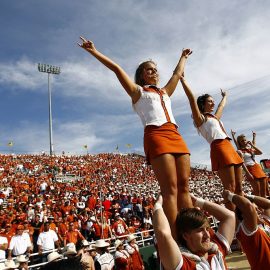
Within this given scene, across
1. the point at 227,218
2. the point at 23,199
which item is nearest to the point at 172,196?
the point at 227,218

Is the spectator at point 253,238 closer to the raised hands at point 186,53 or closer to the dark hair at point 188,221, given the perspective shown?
the dark hair at point 188,221

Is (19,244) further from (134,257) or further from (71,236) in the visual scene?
(134,257)

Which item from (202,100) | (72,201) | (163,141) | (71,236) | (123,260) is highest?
(72,201)

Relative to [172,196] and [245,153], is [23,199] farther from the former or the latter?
[172,196]

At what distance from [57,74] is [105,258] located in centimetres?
4861

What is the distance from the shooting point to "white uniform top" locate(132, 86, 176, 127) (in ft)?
10.7

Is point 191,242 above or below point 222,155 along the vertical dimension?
below

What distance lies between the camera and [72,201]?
711 inches

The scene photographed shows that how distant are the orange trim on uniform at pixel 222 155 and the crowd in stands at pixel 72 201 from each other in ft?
18.5

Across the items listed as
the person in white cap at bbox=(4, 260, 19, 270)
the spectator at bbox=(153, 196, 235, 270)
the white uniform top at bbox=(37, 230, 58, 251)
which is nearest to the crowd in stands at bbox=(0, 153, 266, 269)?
the white uniform top at bbox=(37, 230, 58, 251)

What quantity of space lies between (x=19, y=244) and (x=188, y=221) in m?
8.73

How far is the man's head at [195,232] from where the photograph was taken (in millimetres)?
2047

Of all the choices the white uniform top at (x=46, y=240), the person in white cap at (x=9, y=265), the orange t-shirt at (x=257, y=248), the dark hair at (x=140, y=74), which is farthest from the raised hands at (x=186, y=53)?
the white uniform top at (x=46, y=240)


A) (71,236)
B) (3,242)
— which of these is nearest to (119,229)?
(71,236)
